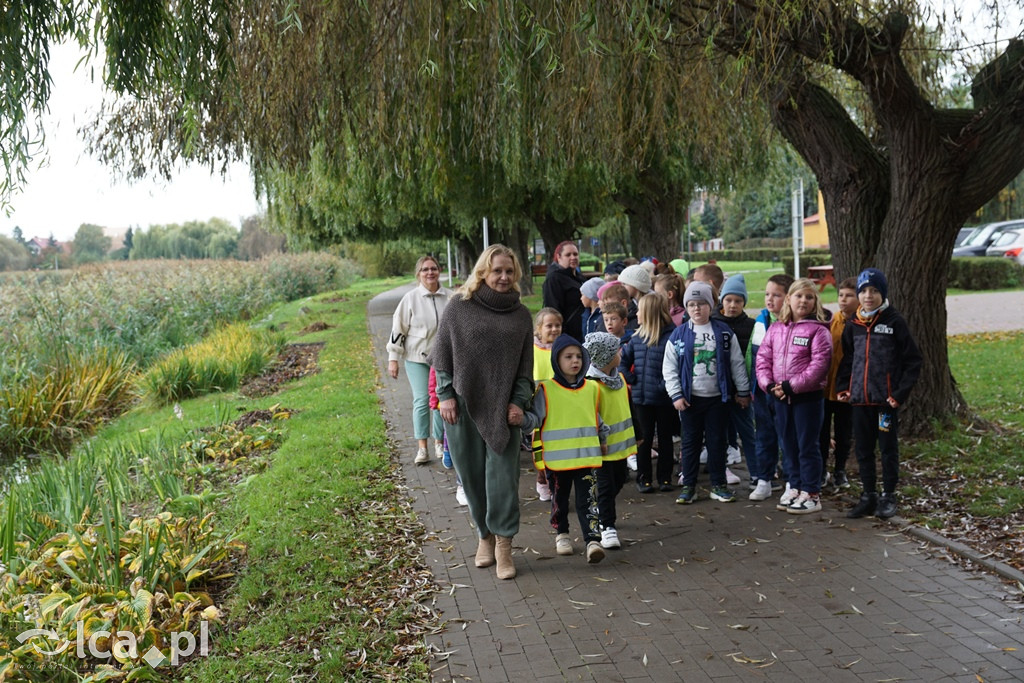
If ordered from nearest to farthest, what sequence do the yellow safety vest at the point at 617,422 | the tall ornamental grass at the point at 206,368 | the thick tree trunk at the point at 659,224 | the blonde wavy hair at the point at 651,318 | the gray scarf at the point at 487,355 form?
the gray scarf at the point at 487,355
the yellow safety vest at the point at 617,422
the blonde wavy hair at the point at 651,318
the tall ornamental grass at the point at 206,368
the thick tree trunk at the point at 659,224

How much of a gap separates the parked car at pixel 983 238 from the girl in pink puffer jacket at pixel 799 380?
26366mm

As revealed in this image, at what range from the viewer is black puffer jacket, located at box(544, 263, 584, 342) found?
9156 millimetres

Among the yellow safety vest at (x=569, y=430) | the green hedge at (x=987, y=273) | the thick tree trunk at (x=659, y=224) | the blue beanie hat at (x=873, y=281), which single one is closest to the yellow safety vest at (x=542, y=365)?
the yellow safety vest at (x=569, y=430)

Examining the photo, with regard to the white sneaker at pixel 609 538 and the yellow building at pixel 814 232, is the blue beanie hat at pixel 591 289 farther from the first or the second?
the yellow building at pixel 814 232

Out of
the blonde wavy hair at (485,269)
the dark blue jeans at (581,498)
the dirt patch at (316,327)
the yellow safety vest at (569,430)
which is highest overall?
the blonde wavy hair at (485,269)

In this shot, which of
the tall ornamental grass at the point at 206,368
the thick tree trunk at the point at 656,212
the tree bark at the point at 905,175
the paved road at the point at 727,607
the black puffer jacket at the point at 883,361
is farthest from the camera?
the thick tree trunk at the point at 656,212

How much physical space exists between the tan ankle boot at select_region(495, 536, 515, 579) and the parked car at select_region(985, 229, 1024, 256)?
27.3 metres

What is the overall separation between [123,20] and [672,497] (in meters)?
5.04

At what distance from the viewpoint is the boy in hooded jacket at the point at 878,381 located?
21.6ft

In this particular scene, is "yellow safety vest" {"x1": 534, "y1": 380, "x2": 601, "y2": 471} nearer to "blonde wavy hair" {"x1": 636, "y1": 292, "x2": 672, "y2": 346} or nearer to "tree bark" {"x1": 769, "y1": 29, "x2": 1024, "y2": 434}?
"blonde wavy hair" {"x1": 636, "y1": 292, "x2": 672, "y2": 346}

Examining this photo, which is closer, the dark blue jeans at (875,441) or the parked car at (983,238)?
the dark blue jeans at (875,441)

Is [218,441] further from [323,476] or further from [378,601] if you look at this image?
[378,601]

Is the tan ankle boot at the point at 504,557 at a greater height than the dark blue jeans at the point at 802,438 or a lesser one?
lesser

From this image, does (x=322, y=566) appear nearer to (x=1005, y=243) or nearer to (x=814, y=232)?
(x=1005, y=243)
